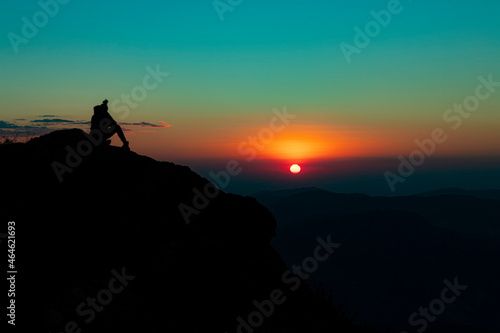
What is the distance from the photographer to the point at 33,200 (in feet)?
31.0

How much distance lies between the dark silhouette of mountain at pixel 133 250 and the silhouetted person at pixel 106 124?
1.18 m

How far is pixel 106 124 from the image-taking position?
516 inches

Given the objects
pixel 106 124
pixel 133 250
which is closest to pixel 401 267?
pixel 106 124

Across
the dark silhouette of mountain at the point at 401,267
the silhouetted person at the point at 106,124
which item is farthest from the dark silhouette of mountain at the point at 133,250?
the dark silhouette of mountain at the point at 401,267

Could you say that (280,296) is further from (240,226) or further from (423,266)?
(423,266)

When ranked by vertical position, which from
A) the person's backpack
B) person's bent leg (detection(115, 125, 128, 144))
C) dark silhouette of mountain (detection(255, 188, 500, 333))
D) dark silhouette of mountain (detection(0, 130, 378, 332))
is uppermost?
the person's backpack

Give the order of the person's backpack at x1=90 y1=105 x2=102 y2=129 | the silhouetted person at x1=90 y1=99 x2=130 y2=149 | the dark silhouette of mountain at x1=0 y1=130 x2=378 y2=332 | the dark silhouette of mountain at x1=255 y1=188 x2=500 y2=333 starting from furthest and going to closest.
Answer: the dark silhouette of mountain at x1=255 y1=188 x2=500 y2=333 → the person's backpack at x1=90 y1=105 x2=102 y2=129 → the silhouetted person at x1=90 y1=99 x2=130 y2=149 → the dark silhouette of mountain at x1=0 y1=130 x2=378 y2=332

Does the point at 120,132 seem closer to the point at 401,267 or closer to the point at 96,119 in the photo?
the point at 96,119

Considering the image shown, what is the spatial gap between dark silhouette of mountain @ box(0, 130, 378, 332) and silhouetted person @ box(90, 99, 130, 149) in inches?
46.5

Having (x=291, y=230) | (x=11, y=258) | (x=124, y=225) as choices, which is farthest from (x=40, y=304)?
(x=291, y=230)

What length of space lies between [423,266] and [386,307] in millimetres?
39863

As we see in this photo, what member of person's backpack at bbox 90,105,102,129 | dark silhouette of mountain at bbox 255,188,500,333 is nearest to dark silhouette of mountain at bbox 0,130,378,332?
person's backpack at bbox 90,105,102,129

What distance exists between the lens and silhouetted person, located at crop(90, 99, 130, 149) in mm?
13008

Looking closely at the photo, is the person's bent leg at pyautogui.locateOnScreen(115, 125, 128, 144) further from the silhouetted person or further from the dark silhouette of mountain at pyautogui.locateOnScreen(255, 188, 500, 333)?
the dark silhouette of mountain at pyautogui.locateOnScreen(255, 188, 500, 333)
